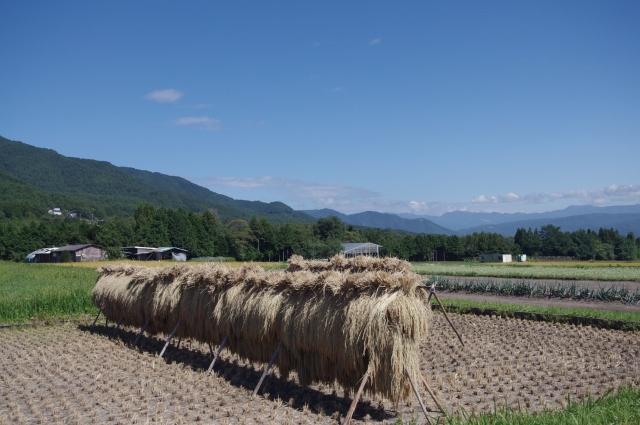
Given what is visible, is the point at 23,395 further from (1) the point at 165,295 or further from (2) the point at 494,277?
(2) the point at 494,277

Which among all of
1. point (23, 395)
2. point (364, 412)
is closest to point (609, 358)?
point (364, 412)

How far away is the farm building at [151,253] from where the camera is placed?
82.9 metres

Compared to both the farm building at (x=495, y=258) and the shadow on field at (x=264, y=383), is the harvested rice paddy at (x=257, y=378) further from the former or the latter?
the farm building at (x=495, y=258)

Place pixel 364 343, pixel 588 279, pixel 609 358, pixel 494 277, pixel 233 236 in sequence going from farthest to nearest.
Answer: pixel 233 236, pixel 494 277, pixel 588 279, pixel 609 358, pixel 364 343

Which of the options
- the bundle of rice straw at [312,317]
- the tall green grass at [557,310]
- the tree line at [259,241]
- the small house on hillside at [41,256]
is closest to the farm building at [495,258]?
the tree line at [259,241]

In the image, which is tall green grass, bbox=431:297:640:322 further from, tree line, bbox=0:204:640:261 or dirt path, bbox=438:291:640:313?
tree line, bbox=0:204:640:261

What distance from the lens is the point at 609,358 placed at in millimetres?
11375

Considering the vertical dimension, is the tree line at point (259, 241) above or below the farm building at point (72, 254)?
above

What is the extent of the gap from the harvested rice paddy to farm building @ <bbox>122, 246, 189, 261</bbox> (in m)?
70.0

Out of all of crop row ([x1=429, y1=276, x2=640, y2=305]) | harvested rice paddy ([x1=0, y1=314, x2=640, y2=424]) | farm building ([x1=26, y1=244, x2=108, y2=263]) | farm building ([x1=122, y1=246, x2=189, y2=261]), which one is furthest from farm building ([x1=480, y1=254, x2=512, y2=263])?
harvested rice paddy ([x1=0, y1=314, x2=640, y2=424])

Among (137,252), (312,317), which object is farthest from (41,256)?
(312,317)

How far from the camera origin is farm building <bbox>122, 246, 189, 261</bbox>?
3265 inches

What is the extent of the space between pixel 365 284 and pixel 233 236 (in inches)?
3498

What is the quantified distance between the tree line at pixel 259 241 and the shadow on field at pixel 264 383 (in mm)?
61474
